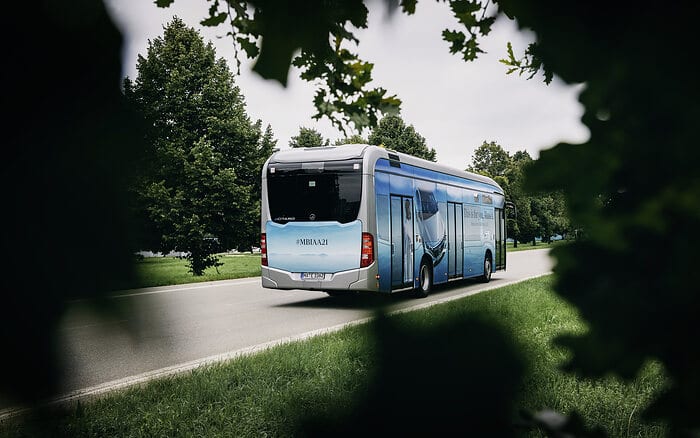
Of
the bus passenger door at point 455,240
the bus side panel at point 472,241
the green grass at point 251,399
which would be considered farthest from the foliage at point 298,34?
the bus side panel at point 472,241

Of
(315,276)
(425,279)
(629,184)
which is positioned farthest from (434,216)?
(629,184)

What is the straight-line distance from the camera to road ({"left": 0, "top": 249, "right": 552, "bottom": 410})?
73cm

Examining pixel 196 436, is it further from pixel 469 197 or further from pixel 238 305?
pixel 469 197

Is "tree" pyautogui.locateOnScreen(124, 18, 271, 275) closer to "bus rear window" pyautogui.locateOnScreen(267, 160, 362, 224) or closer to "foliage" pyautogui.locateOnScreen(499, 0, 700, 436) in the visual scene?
"foliage" pyautogui.locateOnScreen(499, 0, 700, 436)

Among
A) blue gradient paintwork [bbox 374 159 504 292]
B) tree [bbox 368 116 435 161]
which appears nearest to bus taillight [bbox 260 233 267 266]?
blue gradient paintwork [bbox 374 159 504 292]

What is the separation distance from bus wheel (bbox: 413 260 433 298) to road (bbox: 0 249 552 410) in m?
0.63

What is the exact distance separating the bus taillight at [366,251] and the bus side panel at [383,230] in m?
0.18

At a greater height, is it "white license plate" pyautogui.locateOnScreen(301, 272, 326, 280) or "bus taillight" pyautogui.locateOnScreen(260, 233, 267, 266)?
"bus taillight" pyautogui.locateOnScreen(260, 233, 267, 266)

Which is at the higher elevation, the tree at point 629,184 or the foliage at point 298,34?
the foliage at point 298,34

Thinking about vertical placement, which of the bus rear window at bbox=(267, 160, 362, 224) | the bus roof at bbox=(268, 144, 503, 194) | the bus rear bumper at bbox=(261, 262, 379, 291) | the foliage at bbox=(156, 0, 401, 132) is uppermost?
the bus roof at bbox=(268, 144, 503, 194)

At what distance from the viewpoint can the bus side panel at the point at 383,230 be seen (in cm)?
1008

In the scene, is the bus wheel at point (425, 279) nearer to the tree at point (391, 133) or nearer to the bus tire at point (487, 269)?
the bus tire at point (487, 269)

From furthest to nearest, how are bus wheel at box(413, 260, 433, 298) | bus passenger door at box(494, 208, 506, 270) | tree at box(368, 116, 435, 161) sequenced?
bus passenger door at box(494, 208, 506, 270), bus wheel at box(413, 260, 433, 298), tree at box(368, 116, 435, 161)

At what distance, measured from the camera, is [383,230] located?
10250 mm
